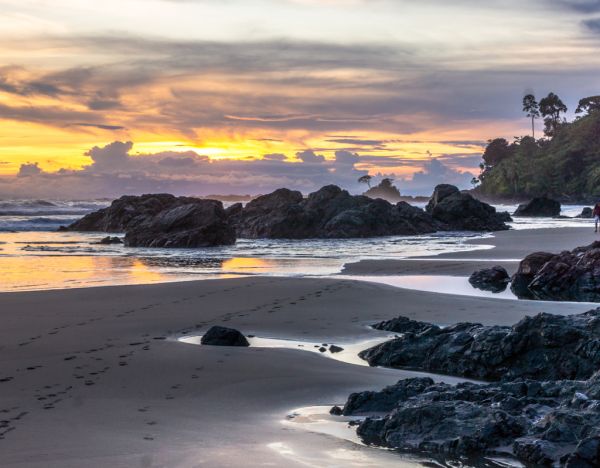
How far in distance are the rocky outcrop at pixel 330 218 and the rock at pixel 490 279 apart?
2438cm

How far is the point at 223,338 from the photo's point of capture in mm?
9688

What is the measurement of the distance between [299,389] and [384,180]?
514ft

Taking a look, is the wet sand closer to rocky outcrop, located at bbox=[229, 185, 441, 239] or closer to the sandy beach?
the sandy beach

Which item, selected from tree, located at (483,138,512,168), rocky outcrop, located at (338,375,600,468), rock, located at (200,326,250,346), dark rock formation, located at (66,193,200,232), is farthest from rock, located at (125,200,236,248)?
tree, located at (483,138,512,168)

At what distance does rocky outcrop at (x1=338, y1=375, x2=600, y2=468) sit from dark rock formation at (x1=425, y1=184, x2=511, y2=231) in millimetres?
41875

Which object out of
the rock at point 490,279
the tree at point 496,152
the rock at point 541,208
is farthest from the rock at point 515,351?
the tree at point 496,152

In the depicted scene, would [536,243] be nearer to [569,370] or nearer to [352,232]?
[352,232]

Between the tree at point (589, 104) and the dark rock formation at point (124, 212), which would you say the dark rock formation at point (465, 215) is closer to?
the dark rock formation at point (124, 212)

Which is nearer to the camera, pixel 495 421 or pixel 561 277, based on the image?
pixel 495 421

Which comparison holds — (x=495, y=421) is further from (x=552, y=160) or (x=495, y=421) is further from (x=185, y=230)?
(x=552, y=160)

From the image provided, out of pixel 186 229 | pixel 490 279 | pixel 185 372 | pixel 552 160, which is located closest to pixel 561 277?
pixel 490 279

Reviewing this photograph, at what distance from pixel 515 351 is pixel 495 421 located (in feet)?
8.77

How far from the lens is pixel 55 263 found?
77.6 ft

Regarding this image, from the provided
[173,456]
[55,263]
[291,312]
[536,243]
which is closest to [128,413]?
[173,456]
